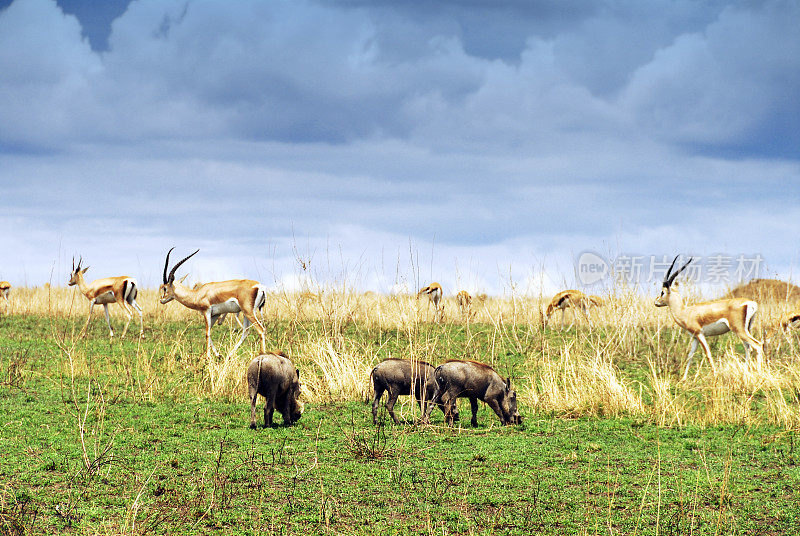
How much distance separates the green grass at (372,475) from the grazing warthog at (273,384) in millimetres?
241

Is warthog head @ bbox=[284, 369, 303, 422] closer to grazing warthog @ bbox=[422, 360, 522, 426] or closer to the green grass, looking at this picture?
the green grass

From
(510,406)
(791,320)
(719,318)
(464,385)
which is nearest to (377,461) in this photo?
(464,385)

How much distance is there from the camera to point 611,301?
14.8m

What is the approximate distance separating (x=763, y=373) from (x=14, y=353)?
1523 cm

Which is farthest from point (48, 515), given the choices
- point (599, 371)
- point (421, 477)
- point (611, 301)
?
point (611, 301)

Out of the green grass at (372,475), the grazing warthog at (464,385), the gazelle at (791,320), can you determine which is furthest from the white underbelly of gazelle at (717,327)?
the grazing warthog at (464,385)

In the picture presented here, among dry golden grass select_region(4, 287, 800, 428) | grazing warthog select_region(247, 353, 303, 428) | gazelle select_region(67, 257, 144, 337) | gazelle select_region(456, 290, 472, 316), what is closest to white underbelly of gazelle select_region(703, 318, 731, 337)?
dry golden grass select_region(4, 287, 800, 428)

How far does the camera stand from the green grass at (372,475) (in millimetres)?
5105

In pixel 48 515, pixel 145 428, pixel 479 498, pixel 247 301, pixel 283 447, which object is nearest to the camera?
pixel 48 515

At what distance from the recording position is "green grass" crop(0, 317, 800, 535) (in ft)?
16.8

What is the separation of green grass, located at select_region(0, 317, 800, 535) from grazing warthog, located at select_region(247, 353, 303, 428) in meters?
0.24

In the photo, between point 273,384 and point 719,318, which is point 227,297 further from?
point 719,318

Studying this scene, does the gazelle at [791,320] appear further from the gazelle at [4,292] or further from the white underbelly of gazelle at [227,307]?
the gazelle at [4,292]

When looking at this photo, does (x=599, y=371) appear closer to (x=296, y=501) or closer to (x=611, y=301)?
(x=611, y=301)
